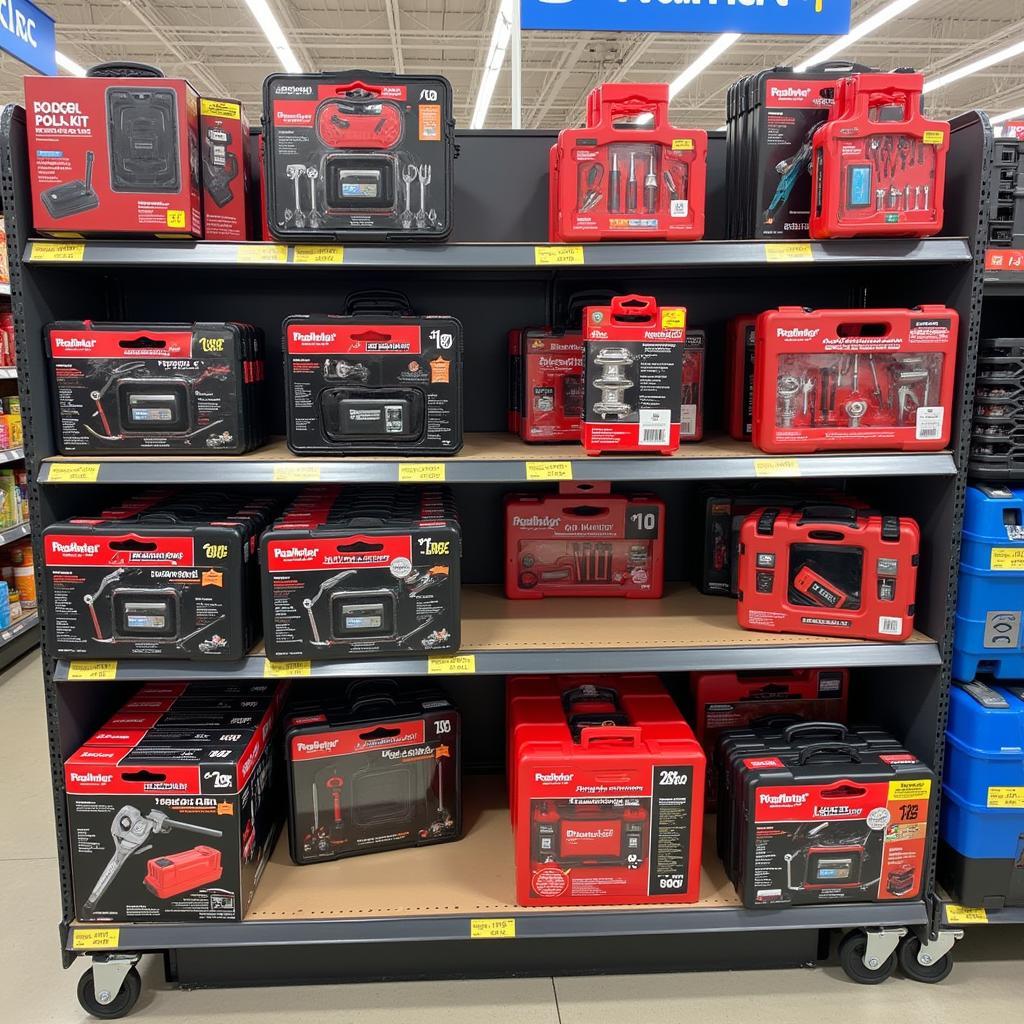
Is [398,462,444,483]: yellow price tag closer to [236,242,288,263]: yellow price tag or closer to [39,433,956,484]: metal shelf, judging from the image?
[39,433,956,484]: metal shelf

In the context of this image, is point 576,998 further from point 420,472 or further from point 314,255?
point 314,255

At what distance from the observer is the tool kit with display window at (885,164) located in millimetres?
1991

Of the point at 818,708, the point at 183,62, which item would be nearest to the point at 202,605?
the point at 818,708

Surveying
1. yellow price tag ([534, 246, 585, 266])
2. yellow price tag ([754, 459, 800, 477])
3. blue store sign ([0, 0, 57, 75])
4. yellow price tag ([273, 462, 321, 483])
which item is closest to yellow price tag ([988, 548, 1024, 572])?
yellow price tag ([754, 459, 800, 477])

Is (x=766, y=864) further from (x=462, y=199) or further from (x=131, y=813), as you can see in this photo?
(x=462, y=199)

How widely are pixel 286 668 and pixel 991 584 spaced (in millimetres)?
1779

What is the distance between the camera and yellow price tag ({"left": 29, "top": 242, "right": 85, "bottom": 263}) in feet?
6.40

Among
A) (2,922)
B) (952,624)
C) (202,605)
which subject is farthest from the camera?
(2,922)

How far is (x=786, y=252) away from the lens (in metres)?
2.05

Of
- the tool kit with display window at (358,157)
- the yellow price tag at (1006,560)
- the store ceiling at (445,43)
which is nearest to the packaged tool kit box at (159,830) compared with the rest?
the tool kit with display window at (358,157)

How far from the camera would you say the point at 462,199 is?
2564mm

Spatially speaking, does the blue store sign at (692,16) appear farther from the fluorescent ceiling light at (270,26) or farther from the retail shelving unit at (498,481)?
the fluorescent ceiling light at (270,26)

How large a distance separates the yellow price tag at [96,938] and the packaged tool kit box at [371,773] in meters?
0.46

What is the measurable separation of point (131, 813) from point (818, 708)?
1.94m
